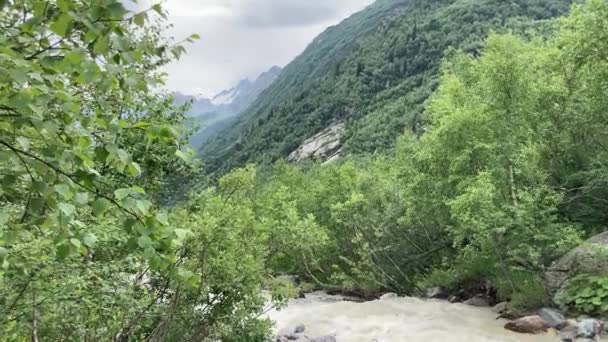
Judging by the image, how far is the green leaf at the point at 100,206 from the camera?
80.4 inches

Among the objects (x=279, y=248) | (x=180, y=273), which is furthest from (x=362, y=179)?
(x=180, y=273)

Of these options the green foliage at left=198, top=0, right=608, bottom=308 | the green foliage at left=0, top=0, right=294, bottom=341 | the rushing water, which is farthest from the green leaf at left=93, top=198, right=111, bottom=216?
the green foliage at left=198, top=0, right=608, bottom=308

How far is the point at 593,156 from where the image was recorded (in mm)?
17844

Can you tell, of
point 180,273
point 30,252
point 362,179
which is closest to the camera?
Answer: point 180,273

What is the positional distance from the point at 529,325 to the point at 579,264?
2.64 m

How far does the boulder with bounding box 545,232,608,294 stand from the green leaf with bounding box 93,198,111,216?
1482 centimetres

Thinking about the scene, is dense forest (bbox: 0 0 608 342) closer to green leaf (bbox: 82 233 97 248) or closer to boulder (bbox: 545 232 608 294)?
green leaf (bbox: 82 233 97 248)

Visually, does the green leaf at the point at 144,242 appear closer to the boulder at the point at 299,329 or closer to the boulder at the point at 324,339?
the boulder at the point at 324,339

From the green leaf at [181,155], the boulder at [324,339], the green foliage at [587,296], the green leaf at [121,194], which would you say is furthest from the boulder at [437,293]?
the green leaf at [121,194]

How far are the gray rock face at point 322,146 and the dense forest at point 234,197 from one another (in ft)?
270

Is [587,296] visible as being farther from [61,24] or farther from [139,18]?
[61,24]

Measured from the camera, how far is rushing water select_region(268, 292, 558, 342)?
1462cm

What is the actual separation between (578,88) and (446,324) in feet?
29.9

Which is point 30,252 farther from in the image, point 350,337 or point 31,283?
point 350,337
